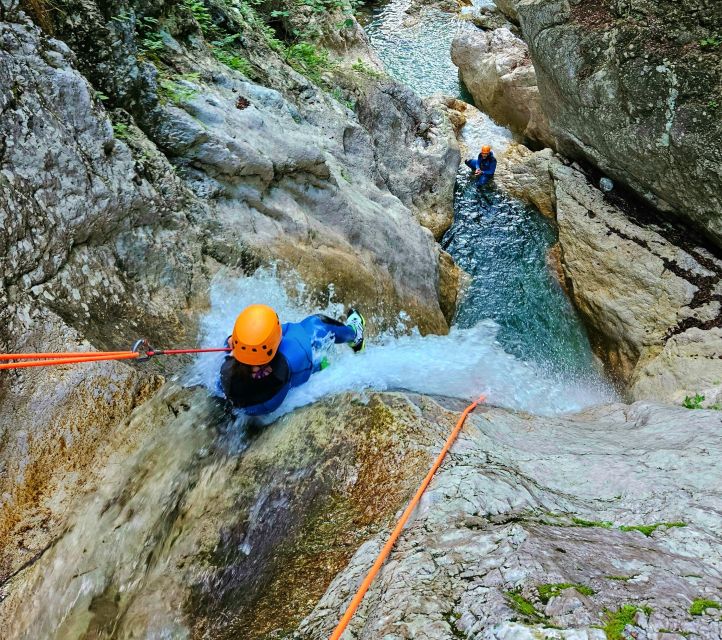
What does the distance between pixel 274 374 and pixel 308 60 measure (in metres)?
8.73

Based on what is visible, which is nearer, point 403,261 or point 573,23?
point 403,261

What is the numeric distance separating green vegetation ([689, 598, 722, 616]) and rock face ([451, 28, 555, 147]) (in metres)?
12.2

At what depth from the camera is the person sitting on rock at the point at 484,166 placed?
11867mm

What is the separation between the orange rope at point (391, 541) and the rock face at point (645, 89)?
658 cm

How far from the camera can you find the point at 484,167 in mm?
12055

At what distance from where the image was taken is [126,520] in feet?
10.9

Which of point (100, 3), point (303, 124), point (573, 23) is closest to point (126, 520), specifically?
point (100, 3)

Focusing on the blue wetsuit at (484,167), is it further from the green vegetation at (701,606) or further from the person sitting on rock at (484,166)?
the green vegetation at (701,606)

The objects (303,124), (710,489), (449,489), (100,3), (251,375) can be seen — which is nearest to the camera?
(449,489)

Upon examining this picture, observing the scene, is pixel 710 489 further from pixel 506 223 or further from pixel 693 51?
pixel 506 223

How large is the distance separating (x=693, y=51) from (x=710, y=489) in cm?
689

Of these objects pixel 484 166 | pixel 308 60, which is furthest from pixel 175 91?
pixel 484 166

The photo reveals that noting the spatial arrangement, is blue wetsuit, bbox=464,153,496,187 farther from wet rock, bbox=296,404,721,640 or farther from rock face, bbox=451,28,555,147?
wet rock, bbox=296,404,721,640

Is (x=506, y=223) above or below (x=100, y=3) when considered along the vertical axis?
below
